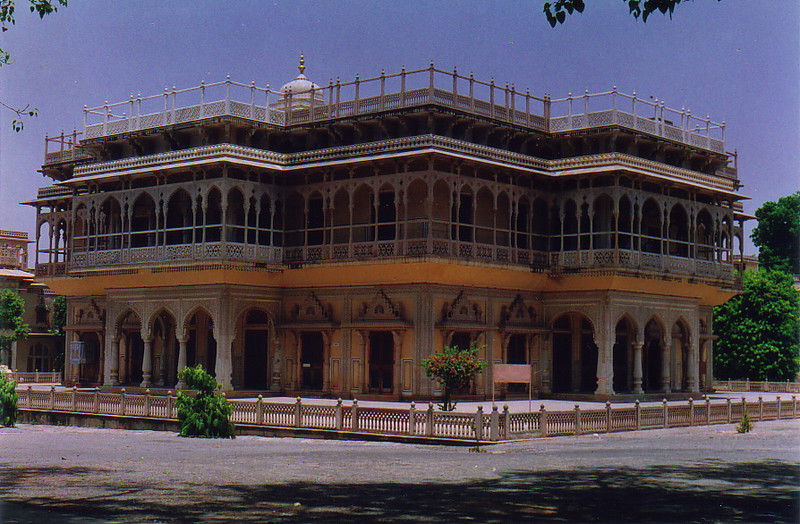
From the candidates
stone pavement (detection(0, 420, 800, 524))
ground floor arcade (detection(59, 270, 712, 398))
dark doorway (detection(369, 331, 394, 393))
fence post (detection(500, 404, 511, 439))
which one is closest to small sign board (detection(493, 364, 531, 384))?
fence post (detection(500, 404, 511, 439))

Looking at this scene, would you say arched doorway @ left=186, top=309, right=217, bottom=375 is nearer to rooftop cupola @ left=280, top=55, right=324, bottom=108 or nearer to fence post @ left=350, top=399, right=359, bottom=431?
rooftop cupola @ left=280, top=55, right=324, bottom=108

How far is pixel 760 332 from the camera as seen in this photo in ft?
170

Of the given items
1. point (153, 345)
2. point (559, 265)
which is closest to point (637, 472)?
point (559, 265)

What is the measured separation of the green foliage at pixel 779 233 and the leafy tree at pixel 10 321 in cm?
4538

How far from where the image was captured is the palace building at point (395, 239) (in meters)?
32.9

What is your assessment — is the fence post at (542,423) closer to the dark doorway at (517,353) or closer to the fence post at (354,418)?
the fence post at (354,418)

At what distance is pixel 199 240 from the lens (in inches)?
1426

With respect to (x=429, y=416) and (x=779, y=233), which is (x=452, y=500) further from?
(x=779, y=233)

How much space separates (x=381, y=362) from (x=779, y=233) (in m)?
44.2

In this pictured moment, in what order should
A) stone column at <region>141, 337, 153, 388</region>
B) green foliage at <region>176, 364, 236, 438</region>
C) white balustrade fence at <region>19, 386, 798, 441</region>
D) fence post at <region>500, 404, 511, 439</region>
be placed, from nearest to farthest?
fence post at <region>500, 404, 511, 439</region>, white balustrade fence at <region>19, 386, 798, 441</region>, green foliage at <region>176, 364, 236, 438</region>, stone column at <region>141, 337, 153, 388</region>

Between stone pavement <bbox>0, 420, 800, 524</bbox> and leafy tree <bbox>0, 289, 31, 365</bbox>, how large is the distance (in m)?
34.1

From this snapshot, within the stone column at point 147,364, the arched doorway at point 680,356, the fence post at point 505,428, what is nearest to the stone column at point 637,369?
the arched doorway at point 680,356

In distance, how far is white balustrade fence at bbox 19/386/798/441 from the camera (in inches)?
941

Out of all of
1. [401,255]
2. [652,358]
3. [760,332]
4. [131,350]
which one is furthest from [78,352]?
[760,332]
